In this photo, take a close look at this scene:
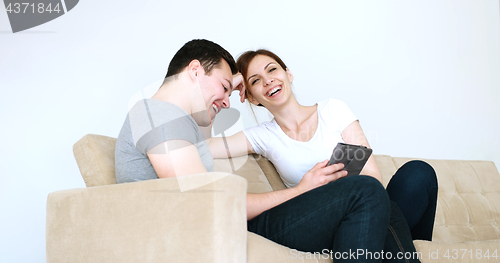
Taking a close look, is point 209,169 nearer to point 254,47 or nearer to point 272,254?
point 272,254

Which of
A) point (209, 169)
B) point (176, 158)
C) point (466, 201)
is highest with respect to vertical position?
point (176, 158)

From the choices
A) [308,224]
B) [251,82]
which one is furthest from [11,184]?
[308,224]

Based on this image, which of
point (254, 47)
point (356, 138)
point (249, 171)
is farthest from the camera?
point (254, 47)

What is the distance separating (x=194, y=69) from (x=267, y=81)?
25.0 inches

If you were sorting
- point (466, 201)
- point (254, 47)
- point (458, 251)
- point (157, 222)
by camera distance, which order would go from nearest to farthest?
point (157, 222), point (458, 251), point (466, 201), point (254, 47)

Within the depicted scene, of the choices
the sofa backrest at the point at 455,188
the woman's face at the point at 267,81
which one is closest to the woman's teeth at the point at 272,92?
the woman's face at the point at 267,81

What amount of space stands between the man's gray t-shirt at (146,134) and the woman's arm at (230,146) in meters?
0.52

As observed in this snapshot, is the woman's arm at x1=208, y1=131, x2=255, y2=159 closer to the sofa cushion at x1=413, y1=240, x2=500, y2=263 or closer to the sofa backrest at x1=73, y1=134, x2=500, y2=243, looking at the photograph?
the sofa backrest at x1=73, y1=134, x2=500, y2=243

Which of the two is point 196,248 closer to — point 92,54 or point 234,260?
point 234,260

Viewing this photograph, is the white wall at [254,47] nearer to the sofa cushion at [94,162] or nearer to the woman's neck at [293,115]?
the woman's neck at [293,115]

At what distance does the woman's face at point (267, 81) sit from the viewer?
1.77 meters

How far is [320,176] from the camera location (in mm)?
1268

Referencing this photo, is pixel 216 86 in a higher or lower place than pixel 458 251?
higher

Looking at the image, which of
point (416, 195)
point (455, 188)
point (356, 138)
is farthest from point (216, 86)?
point (455, 188)
